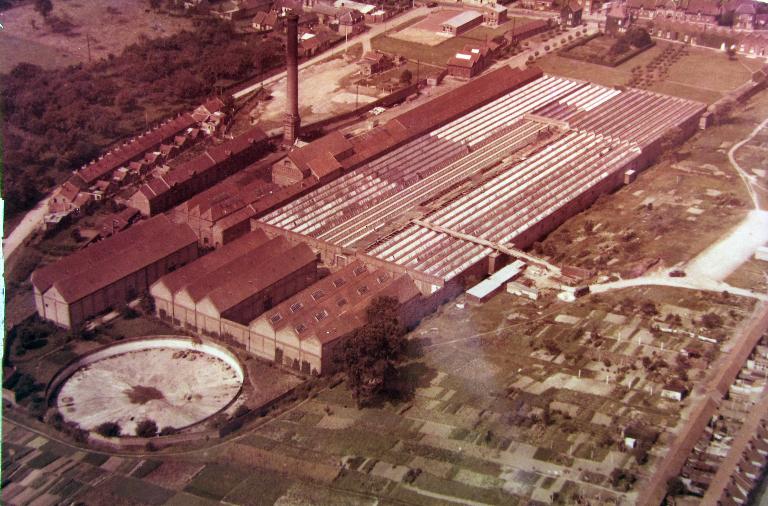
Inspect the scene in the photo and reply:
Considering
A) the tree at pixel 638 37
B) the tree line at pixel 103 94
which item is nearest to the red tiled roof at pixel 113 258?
the tree line at pixel 103 94

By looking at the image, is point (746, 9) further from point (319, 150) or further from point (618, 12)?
point (319, 150)

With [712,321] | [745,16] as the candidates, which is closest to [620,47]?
[745,16]

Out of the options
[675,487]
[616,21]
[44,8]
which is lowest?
[675,487]

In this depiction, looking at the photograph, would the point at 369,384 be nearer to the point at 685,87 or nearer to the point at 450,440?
the point at 450,440

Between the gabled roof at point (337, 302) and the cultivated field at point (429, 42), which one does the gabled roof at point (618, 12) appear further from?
the gabled roof at point (337, 302)

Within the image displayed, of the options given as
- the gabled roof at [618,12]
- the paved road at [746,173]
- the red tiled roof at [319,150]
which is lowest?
the paved road at [746,173]

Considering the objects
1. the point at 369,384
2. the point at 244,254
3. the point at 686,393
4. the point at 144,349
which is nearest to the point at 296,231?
the point at 244,254
